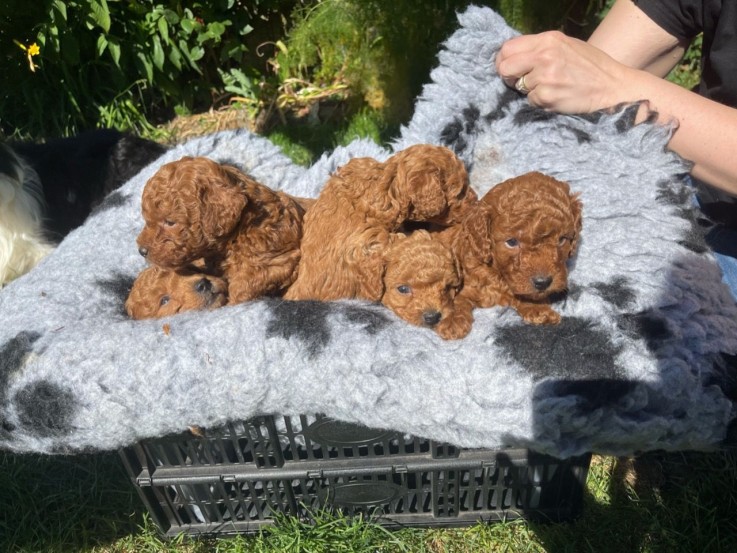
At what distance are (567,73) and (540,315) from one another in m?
0.88

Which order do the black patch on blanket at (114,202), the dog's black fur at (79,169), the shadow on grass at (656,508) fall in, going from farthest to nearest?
the dog's black fur at (79,169) < the black patch on blanket at (114,202) < the shadow on grass at (656,508)

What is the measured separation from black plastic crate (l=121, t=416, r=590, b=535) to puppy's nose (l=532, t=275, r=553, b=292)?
53 cm

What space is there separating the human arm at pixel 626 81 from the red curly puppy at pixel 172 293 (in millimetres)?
1274

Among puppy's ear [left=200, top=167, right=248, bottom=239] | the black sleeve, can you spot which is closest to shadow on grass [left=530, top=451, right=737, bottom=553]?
puppy's ear [left=200, top=167, right=248, bottom=239]

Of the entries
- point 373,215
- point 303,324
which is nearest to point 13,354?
point 303,324

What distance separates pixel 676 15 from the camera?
2.34 metres

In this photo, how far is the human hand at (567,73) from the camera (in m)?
2.06

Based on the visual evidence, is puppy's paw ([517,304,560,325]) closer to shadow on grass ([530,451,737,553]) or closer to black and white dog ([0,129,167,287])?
shadow on grass ([530,451,737,553])

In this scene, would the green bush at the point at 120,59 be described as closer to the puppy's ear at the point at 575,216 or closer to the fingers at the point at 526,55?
the fingers at the point at 526,55

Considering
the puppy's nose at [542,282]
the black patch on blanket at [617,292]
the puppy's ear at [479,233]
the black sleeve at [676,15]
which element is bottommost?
the black patch on blanket at [617,292]

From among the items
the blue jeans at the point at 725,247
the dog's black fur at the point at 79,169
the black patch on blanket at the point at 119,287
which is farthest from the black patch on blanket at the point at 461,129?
the dog's black fur at the point at 79,169

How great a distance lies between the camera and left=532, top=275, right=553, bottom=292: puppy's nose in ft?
5.51

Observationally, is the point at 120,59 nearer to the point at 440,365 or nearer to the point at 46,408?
the point at 46,408

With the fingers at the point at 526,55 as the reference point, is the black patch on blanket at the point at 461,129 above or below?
below
